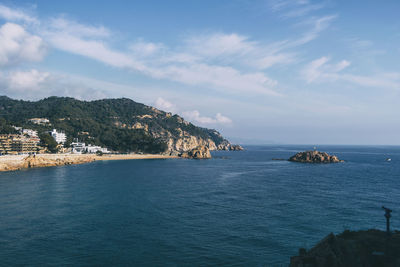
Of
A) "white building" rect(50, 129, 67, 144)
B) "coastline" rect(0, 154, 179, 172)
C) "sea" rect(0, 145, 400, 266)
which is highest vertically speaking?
"white building" rect(50, 129, 67, 144)

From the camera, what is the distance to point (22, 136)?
141 metres

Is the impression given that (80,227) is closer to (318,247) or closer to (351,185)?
(318,247)

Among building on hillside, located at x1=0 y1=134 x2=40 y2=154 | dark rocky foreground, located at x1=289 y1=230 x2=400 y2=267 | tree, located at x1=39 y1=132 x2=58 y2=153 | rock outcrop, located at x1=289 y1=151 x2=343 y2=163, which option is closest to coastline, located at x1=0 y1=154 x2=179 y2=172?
tree, located at x1=39 y1=132 x2=58 y2=153

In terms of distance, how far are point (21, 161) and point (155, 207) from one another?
89555 mm

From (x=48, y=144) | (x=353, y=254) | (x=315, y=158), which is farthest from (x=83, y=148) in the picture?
(x=353, y=254)

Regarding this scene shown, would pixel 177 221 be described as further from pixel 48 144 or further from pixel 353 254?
pixel 48 144

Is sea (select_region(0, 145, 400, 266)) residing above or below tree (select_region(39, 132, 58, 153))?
below

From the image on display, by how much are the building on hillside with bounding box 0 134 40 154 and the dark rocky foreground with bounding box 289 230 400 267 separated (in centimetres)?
14530

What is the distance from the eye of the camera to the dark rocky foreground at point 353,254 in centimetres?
1828

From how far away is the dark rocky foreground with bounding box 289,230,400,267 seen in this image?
18.3m

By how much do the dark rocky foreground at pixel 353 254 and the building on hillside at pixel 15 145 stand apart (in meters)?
145

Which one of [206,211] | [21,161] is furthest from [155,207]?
[21,161]

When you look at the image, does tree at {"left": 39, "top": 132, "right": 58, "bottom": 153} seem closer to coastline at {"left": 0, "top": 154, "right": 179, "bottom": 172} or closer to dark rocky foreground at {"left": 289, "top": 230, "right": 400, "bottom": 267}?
coastline at {"left": 0, "top": 154, "right": 179, "bottom": 172}

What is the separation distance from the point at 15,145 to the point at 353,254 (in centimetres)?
15050
